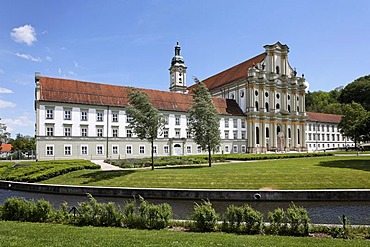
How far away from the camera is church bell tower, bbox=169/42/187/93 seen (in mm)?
87125

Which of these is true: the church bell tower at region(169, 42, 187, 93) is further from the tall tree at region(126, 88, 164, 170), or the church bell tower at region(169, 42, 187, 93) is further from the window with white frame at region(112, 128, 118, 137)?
the tall tree at region(126, 88, 164, 170)

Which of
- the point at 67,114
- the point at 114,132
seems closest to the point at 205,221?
the point at 67,114

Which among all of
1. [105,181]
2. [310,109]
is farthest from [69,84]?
[310,109]

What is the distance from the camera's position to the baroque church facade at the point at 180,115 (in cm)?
4009

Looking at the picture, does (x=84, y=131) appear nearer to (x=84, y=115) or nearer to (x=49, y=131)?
(x=84, y=115)

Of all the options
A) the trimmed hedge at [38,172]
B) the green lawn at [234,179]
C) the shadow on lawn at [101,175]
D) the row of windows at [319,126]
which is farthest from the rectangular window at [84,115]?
the row of windows at [319,126]

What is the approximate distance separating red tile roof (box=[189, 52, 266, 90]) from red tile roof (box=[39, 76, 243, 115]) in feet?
54.2

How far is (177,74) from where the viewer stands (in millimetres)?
87312

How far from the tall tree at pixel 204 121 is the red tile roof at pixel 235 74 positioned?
→ 35896mm

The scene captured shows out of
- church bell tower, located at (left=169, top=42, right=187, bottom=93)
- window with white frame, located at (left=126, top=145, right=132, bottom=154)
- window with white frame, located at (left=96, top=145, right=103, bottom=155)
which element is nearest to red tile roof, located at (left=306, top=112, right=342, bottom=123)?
church bell tower, located at (left=169, top=42, right=187, bottom=93)

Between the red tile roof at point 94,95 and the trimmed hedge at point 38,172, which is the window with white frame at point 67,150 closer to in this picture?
the red tile roof at point 94,95

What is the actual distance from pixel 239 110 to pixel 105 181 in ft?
142

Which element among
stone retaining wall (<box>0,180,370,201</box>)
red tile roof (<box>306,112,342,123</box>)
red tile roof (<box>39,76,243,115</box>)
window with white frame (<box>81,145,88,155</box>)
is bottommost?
stone retaining wall (<box>0,180,370,201</box>)

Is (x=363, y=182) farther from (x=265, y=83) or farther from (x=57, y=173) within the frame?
(x=265, y=83)
